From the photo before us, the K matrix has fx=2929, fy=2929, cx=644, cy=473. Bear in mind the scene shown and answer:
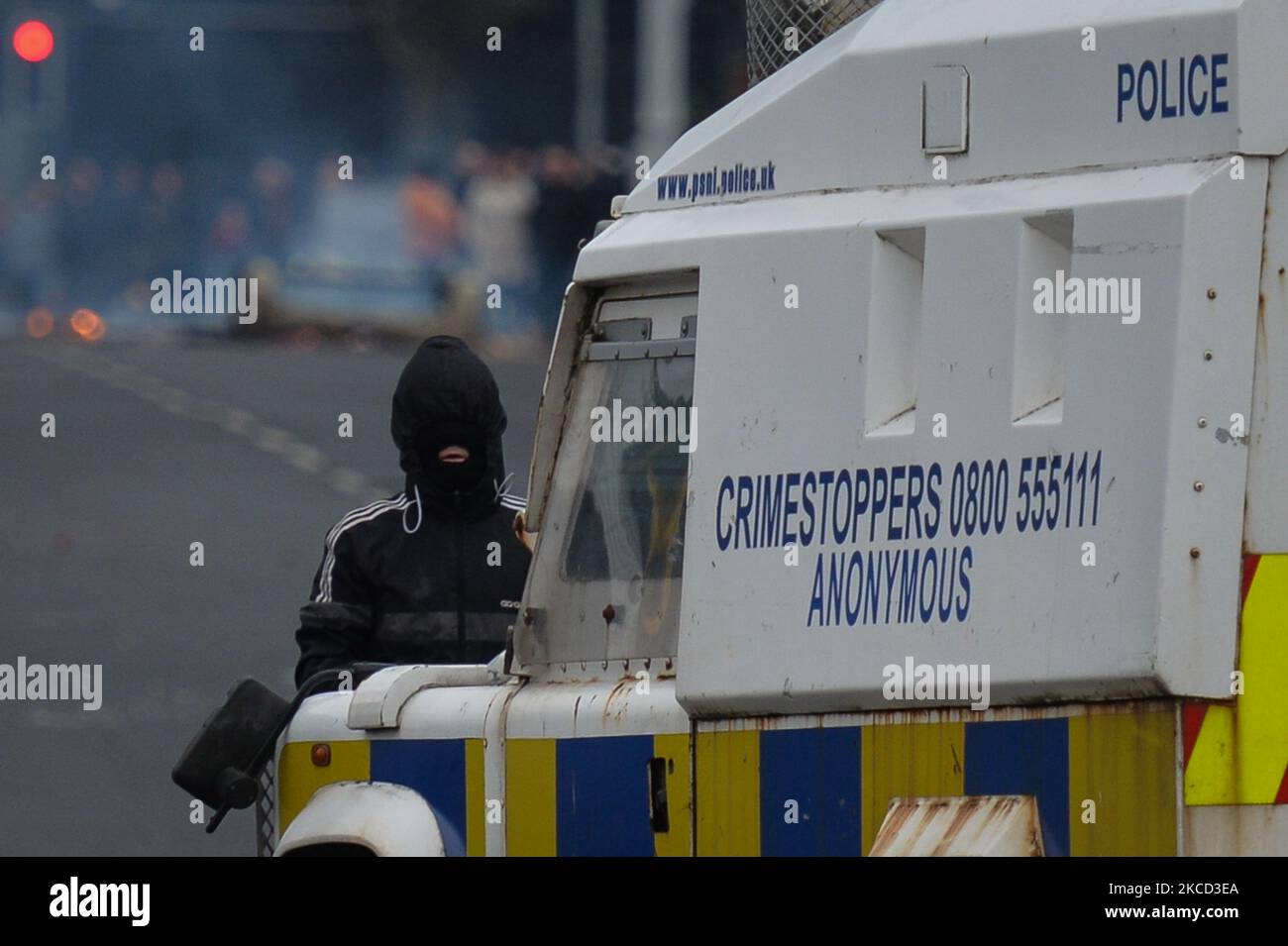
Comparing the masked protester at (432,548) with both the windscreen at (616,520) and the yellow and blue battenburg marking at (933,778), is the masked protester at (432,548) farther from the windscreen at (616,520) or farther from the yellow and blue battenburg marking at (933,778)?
the yellow and blue battenburg marking at (933,778)

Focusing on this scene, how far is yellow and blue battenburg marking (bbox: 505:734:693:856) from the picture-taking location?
527cm

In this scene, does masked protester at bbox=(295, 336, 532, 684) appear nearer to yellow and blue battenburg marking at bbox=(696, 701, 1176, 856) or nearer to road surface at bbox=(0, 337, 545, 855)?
yellow and blue battenburg marking at bbox=(696, 701, 1176, 856)

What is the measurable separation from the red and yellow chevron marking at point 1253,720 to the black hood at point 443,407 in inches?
108

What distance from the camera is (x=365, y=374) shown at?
27781mm

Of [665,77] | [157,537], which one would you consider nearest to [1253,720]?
[157,537]

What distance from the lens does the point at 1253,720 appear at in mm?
4523

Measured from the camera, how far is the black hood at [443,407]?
22.8 ft

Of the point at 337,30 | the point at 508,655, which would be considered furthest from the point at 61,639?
the point at 337,30

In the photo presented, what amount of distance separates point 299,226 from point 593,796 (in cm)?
2862

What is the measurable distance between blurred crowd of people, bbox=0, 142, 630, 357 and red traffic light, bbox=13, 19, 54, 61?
36.3ft

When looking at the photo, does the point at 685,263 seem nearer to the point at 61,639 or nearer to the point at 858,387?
the point at 858,387

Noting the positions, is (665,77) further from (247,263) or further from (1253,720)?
(1253,720)

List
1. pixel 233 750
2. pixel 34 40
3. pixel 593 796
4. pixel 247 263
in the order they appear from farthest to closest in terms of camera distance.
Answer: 1. pixel 247 263
2. pixel 34 40
3. pixel 233 750
4. pixel 593 796

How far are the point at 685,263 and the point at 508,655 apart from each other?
34.9 inches
